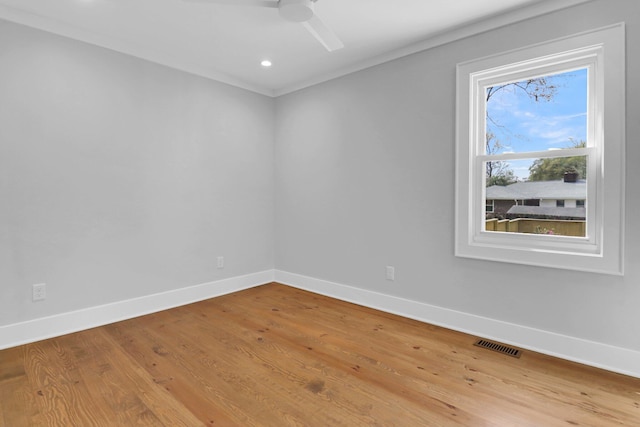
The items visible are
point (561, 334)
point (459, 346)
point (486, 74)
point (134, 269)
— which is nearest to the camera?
point (561, 334)

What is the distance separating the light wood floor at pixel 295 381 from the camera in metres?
1.72

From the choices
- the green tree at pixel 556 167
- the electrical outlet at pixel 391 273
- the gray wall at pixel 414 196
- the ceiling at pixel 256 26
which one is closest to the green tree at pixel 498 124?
the green tree at pixel 556 167

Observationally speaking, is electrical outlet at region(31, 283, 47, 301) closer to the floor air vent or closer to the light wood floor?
the light wood floor

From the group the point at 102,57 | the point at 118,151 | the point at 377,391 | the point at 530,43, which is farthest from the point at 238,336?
the point at 530,43

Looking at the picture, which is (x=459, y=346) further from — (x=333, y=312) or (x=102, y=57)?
(x=102, y=57)

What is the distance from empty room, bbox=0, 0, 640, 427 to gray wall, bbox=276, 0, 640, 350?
0.02m

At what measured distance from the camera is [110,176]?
3012 millimetres

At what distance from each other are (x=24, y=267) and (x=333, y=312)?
2.63 metres

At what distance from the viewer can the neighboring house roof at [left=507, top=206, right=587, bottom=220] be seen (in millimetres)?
2357

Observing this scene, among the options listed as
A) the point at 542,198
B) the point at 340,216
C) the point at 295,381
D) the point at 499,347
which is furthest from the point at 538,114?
the point at 295,381

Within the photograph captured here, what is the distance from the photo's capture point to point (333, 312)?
328 centimetres

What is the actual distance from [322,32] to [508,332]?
2.68 meters

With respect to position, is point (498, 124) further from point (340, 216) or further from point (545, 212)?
point (340, 216)

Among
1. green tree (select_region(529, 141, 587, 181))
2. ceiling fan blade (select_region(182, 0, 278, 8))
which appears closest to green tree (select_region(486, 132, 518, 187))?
green tree (select_region(529, 141, 587, 181))
